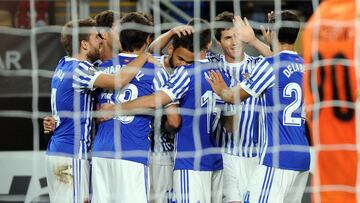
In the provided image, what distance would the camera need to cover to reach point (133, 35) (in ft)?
16.7

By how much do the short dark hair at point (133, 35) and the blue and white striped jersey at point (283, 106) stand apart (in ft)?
1.88

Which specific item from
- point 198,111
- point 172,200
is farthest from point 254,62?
point 172,200

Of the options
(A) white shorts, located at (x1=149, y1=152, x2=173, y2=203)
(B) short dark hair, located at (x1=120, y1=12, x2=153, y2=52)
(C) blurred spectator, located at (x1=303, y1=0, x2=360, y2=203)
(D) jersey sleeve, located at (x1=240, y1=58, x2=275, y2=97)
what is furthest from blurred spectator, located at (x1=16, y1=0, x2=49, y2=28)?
(C) blurred spectator, located at (x1=303, y1=0, x2=360, y2=203)

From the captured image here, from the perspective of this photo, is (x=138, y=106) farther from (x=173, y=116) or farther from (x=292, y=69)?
(x=292, y=69)

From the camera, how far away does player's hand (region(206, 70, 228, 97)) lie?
518 centimetres

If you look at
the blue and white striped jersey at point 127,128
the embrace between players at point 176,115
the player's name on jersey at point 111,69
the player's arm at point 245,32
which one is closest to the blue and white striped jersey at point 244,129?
the embrace between players at point 176,115

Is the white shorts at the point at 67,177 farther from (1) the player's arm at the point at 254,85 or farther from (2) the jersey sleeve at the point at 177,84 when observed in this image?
(1) the player's arm at the point at 254,85

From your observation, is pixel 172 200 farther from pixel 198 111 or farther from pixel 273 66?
pixel 273 66

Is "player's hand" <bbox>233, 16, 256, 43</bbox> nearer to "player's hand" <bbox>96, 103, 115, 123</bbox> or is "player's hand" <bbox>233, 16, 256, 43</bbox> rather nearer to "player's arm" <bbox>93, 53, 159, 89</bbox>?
"player's arm" <bbox>93, 53, 159, 89</bbox>

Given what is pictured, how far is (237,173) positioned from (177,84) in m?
0.74

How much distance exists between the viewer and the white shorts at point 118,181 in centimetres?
507

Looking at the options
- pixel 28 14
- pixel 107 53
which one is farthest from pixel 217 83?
pixel 28 14

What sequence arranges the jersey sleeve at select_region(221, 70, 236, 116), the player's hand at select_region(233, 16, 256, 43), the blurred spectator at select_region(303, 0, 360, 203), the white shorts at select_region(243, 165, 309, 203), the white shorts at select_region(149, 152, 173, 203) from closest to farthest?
the blurred spectator at select_region(303, 0, 360, 203) < the white shorts at select_region(243, 165, 309, 203) < the player's hand at select_region(233, 16, 256, 43) < the jersey sleeve at select_region(221, 70, 236, 116) < the white shorts at select_region(149, 152, 173, 203)

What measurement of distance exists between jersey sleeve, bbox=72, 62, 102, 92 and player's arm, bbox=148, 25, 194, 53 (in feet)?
1.65
